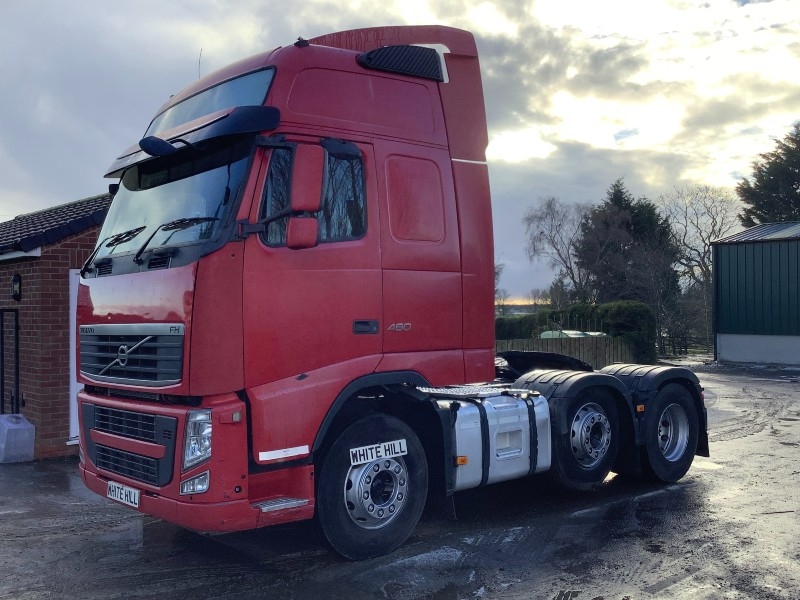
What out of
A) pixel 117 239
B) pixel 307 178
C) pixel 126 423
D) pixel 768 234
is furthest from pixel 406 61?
pixel 768 234

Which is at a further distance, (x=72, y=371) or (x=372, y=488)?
(x=72, y=371)

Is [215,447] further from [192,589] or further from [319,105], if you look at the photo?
[319,105]

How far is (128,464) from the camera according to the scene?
18.5ft

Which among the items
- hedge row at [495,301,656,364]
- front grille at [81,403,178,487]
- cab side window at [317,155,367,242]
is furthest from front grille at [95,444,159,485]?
hedge row at [495,301,656,364]

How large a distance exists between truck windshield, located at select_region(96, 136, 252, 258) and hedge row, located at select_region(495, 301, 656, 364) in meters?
18.2

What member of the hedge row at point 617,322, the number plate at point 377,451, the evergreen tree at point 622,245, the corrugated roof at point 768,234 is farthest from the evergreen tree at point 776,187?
the number plate at point 377,451

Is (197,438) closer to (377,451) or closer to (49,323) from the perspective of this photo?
(377,451)

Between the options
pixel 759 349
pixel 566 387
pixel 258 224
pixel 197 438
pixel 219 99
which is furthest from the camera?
pixel 759 349

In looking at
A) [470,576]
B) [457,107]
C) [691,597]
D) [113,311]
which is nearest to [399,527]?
[470,576]

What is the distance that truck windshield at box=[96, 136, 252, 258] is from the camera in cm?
530

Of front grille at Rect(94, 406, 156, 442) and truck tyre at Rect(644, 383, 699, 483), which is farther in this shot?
truck tyre at Rect(644, 383, 699, 483)

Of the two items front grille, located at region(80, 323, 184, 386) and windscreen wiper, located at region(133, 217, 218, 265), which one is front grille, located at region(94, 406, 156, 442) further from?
windscreen wiper, located at region(133, 217, 218, 265)

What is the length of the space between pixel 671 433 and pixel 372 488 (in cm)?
435

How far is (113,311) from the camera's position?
5727 millimetres
